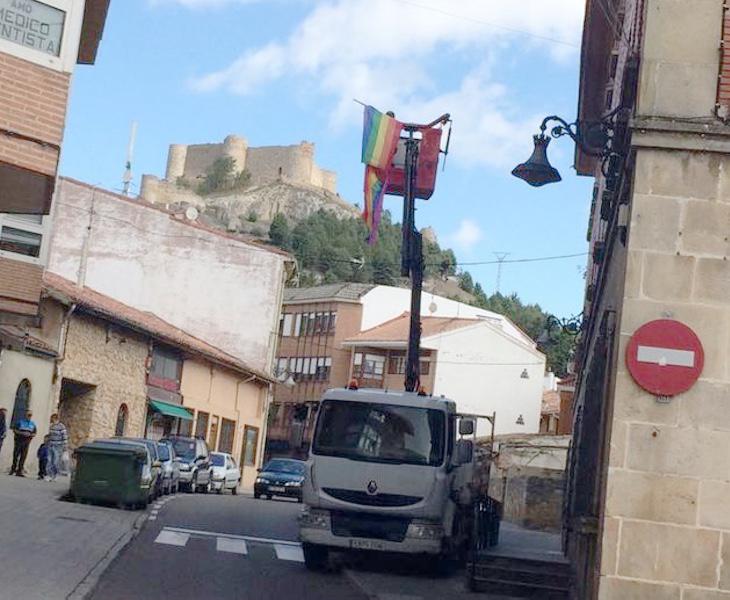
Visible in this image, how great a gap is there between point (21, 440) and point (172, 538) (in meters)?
11.7

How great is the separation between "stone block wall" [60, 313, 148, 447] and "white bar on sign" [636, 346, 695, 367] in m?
27.6

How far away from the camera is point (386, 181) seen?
24.4 metres

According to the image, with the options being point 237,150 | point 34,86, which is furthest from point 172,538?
point 237,150

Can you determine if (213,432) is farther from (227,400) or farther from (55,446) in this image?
(55,446)

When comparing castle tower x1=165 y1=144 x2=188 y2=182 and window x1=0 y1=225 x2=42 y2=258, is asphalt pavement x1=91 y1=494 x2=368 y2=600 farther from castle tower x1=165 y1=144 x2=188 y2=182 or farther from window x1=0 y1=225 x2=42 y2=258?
castle tower x1=165 y1=144 x2=188 y2=182

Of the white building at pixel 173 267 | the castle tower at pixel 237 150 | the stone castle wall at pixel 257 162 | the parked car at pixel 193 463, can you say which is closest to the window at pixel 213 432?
the white building at pixel 173 267

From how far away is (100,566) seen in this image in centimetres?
1398

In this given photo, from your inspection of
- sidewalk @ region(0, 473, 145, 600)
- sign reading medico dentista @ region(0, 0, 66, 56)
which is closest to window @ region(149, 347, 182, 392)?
sidewalk @ region(0, 473, 145, 600)

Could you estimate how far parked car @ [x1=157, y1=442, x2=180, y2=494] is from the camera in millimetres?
30203

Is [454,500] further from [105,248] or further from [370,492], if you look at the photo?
[105,248]

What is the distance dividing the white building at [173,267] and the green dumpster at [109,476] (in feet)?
90.4

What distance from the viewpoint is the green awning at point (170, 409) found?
42562 mm

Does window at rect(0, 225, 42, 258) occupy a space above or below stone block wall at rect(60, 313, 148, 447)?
above

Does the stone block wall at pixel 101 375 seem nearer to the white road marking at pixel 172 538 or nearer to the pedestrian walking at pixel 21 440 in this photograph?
the pedestrian walking at pixel 21 440
